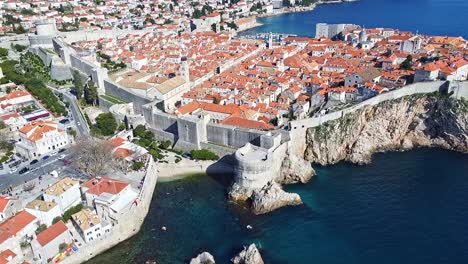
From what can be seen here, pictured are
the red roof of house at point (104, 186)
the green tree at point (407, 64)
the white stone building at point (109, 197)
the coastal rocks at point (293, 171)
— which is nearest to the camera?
the white stone building at point (109, 197)

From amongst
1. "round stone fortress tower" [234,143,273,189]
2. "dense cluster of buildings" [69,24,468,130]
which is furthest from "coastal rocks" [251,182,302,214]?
"dense cluster of buildings" [69,24,468,130]

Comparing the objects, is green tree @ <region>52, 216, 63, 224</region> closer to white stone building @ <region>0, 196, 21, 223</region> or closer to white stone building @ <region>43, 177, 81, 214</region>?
white stone building @ <region>43, 177, 81, 214</region>

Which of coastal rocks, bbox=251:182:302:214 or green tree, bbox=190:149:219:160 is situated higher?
green tree, bbox=190:149:219:160

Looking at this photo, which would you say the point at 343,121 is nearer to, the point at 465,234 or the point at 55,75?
the point at 465,234

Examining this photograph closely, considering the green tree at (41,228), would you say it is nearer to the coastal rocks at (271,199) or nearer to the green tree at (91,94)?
the coastal rocks at (271,199)

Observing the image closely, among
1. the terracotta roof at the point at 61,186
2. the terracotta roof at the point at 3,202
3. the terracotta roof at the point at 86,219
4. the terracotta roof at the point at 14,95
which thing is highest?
the terracotta roof at the point at 14,95

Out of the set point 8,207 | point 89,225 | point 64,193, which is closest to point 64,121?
point 64,193

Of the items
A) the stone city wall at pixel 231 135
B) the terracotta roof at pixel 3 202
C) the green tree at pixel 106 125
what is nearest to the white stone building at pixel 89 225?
the terracotta roof at pixel 3 202

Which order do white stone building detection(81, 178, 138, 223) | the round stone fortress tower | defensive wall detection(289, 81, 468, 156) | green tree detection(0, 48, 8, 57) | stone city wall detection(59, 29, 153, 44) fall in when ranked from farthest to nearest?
stone city wall detection(59, 29, 153, 44) < green tree detection(0, 48, 8, 57) < defensive wall detection(289, 81, 468, 156) < the round stone fortress tower < white stone building detection(81, 178, 138, 223)
